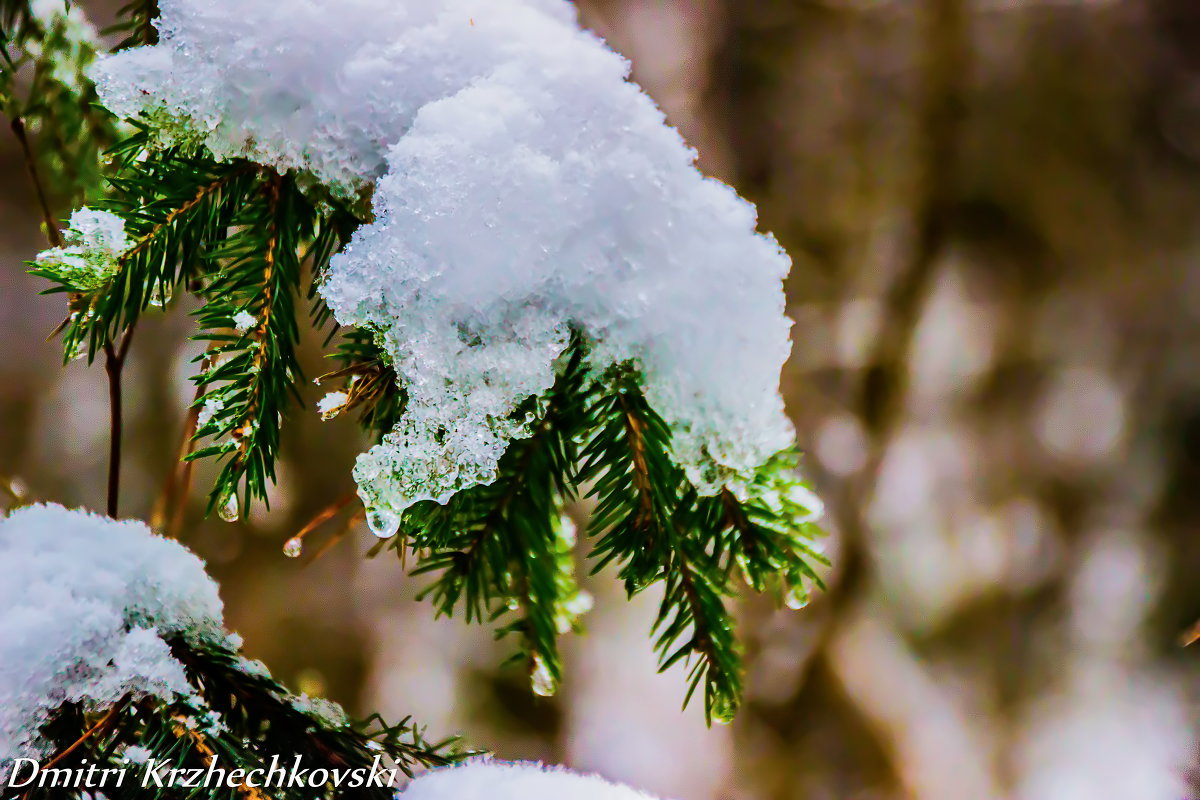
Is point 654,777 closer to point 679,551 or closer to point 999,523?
point 999,523

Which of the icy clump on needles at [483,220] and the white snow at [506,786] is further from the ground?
the icy clump on needles at [483,220]

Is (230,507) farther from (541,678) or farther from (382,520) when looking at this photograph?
(541,678)

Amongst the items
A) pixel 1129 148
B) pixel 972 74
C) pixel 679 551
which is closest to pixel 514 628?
pixel 679 551

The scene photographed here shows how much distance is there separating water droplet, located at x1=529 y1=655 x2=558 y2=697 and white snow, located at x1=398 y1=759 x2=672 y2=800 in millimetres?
97

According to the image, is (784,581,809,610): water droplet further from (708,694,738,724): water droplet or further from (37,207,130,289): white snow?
(37,207,130,289): white snow

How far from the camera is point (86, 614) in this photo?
1.24ft

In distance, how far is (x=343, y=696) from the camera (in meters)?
3.25

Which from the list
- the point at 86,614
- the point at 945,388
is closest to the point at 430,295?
the point at 86,614

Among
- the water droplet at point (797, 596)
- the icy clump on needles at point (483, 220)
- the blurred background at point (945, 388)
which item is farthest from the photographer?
the blurred background at point (945, 388)

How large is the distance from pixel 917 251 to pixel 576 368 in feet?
9.61

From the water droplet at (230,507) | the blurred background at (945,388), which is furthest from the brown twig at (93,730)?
the blurred background at (945,388)

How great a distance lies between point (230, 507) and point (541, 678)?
0.29 m

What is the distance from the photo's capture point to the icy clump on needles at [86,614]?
35 cm

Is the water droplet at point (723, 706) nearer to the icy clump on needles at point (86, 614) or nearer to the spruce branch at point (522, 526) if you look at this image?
the spruce branch at point (522, 526)
